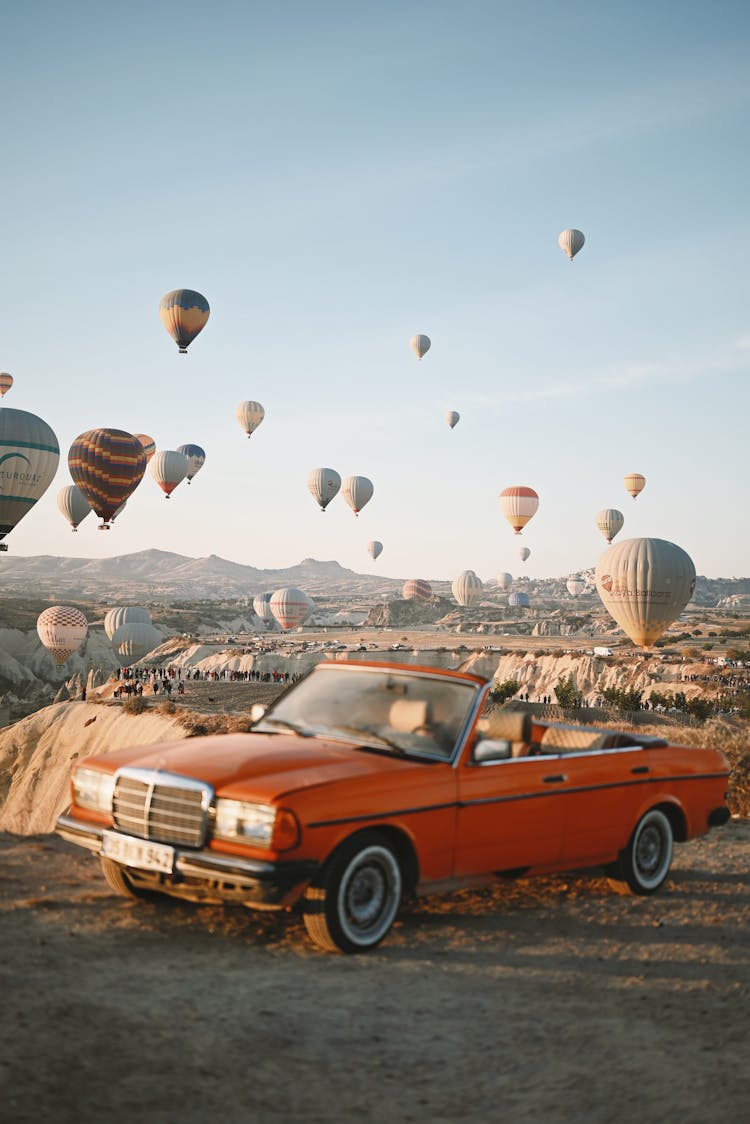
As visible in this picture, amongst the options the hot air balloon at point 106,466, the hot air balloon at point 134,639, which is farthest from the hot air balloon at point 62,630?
the hot air balloon at point 106,466

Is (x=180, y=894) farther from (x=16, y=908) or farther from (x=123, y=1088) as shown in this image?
(x=123, y=1088)

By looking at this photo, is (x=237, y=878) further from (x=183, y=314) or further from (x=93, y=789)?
Answer: (x=183, y=314)

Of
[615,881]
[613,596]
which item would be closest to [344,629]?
[613,596]

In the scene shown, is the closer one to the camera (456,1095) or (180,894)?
(456,1095)

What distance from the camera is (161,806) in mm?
6141

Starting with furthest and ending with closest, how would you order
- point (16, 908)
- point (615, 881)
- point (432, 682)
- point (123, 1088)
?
point (615, 881) < point (432, 682) < point (16, 908) < point (123, 1088)

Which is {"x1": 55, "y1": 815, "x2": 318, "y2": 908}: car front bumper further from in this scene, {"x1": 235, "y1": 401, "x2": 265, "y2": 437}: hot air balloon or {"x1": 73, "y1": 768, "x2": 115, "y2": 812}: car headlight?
{"x1": 235, "y1": 401, "x2": 265, "y2": 437}: hot air balloon

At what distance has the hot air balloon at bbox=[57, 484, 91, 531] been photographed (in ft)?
285

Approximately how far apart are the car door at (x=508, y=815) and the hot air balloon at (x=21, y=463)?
48.2 meters

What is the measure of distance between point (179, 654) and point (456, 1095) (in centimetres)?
10495

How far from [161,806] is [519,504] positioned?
91341mm

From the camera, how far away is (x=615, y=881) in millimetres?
8062

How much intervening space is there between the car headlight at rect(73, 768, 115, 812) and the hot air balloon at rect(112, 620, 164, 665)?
7625 cm

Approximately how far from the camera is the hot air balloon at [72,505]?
3418 inches
